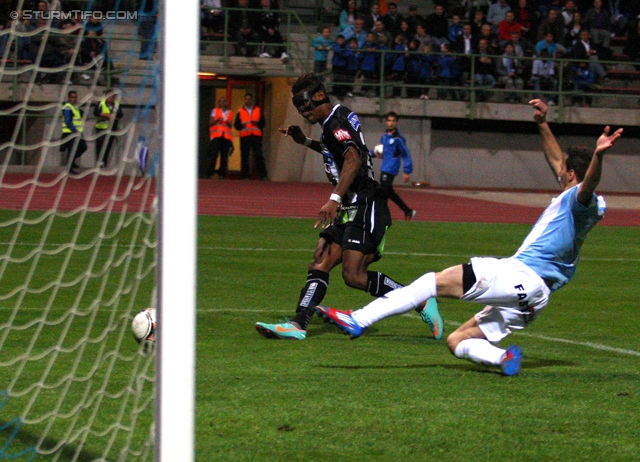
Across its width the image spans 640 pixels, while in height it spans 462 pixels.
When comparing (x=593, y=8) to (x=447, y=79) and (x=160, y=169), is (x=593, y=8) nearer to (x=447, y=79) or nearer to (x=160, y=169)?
(x=447, y=79)

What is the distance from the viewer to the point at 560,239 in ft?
21.0

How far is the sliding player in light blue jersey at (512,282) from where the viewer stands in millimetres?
6266

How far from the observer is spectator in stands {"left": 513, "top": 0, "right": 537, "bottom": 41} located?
3180 centimetres

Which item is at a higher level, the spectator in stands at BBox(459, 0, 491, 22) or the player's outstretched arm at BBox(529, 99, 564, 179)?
the spectator in stands at BBox(459, 0, 491, 22)

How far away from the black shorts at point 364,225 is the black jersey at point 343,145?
0.12 metres

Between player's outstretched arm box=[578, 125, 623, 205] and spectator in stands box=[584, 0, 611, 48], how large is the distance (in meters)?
26.7

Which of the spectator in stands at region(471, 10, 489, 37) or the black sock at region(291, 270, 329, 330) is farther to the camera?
the spectator in stands at region(471, 10, 489, 37)

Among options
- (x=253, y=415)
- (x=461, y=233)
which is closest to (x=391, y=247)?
(x=461, y=233)

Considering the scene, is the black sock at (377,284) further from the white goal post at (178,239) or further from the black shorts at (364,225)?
the white goal post at (178,239)

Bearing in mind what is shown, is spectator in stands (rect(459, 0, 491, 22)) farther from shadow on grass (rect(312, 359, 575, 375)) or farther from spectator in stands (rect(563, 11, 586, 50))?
shadow on grass (rect(312, 359, 575, 375))

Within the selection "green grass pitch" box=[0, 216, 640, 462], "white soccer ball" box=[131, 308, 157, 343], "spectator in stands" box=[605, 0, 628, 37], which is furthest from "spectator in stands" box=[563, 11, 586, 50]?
"white soccer ball" box=[131, 308, 157, 343]

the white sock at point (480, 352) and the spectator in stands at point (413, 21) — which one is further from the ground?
the spectator in stands at point (413, 21)

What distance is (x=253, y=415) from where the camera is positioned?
5277 millimetres

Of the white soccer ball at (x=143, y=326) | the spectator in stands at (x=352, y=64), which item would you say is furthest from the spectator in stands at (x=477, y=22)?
the white soccer ball at (x=143, y=326)
